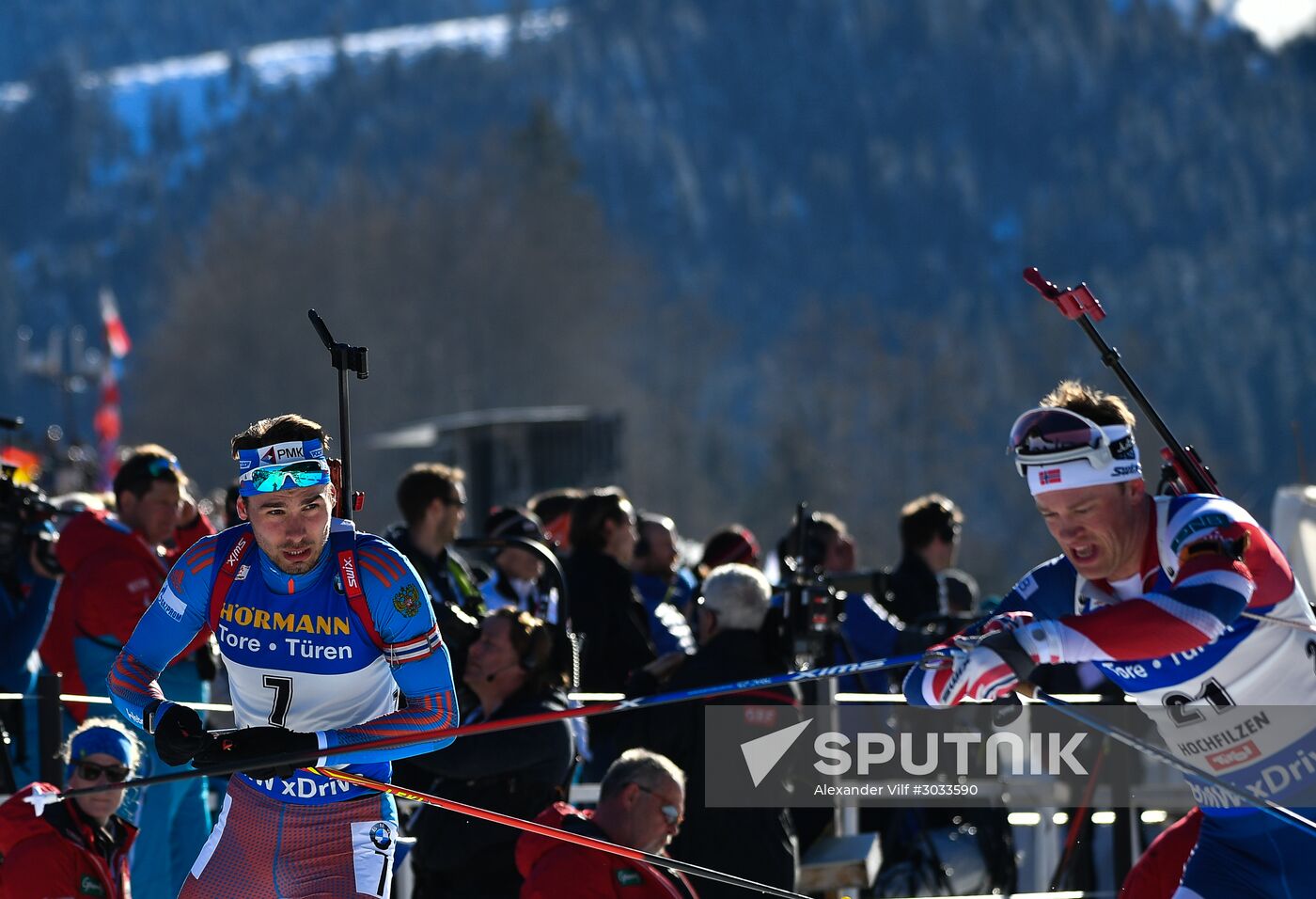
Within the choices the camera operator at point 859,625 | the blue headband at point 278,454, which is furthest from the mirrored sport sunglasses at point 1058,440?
the camera operator at point 859,625

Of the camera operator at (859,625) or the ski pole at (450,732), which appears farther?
the camera operator at (859,625)

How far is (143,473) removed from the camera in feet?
23.9

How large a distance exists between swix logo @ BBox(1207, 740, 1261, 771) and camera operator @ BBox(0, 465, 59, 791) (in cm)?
442

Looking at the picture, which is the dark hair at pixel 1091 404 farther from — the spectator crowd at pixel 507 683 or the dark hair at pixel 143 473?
the dark hair at pixel 143 473

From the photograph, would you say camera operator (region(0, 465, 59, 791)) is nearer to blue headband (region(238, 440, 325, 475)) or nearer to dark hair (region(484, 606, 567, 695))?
dark hair (region(484, 606, 567, 695))

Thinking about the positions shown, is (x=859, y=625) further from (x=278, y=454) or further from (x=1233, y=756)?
(x=278, y=454)

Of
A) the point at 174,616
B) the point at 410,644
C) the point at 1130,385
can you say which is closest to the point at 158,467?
the point at 174,616

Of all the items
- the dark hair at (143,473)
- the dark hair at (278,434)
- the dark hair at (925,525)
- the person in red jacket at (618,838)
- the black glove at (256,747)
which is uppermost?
the dark hair at (143,473)

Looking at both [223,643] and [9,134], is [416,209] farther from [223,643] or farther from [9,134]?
[9,134]

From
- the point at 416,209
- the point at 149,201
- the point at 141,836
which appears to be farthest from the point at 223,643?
the point at 149,201

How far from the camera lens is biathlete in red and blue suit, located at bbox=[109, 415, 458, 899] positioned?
15.3 ft

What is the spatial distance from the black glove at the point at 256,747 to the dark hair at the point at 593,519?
3.61 meters

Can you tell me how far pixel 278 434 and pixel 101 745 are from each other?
6.13 feet

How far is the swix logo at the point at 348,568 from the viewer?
4691 millimetres
